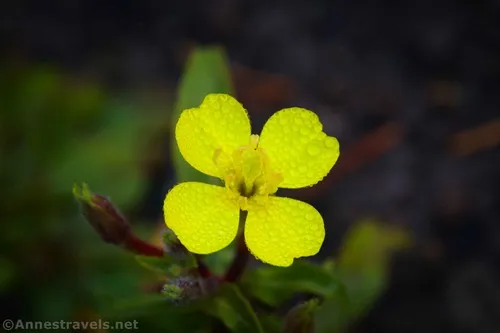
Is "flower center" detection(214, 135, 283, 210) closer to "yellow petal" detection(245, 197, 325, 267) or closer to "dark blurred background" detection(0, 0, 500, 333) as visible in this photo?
"yellow petal" detection(245, 197, 325, 267)

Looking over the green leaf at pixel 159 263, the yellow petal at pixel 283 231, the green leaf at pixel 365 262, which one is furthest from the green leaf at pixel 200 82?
the green leaf at pixel 365 262

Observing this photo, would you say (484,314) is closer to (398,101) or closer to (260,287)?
(398,101)

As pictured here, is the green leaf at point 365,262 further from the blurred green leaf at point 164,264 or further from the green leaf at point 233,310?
the blurred green leaf at point 164,264

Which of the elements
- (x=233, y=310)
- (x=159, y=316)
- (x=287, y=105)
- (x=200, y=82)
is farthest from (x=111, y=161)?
(x=233, y=310)

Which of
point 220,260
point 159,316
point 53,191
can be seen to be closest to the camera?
point 159,316

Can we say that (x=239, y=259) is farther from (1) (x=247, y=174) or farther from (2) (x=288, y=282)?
(1) (x=247, y=174)

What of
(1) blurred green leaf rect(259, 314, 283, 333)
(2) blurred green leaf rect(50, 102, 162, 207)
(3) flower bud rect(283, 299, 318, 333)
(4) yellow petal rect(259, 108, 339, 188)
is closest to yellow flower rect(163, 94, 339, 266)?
(4) yellow petal rect(259, 108, 339, 188)

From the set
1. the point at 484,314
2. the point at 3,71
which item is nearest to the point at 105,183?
the point at 3,71
